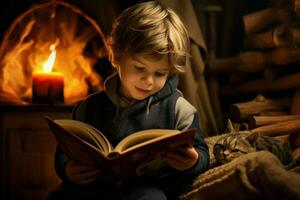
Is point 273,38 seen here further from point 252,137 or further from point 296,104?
point 252,137

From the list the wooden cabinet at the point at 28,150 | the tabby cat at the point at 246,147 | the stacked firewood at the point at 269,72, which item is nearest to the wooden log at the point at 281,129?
the stacked firewood at the point at 269,72

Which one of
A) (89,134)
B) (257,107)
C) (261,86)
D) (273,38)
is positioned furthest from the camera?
(261,86)

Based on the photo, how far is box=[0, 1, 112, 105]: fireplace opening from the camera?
2330 mm

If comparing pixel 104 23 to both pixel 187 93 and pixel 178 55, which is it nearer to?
pixel 187 93

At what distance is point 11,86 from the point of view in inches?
91.0

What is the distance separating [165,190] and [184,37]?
18.8 inches

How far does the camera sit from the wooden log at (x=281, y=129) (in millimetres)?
1843

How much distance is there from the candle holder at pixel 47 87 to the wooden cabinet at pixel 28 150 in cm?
6

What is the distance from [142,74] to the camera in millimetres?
1352

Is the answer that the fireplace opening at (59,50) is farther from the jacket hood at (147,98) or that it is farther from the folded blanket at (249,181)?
the folded blanket at (249,181)

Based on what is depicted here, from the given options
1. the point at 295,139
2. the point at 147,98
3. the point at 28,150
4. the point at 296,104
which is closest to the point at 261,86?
the point at 296,104

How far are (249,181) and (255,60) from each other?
1.00 metres

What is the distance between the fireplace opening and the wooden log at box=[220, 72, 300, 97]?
65cm

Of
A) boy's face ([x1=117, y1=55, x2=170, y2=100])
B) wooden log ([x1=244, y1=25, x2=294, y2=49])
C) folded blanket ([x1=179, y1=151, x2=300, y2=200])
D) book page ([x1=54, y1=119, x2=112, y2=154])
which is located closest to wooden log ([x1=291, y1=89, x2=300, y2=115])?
wooden log ([x1=244, y1=25, x2=294, y2=49])
